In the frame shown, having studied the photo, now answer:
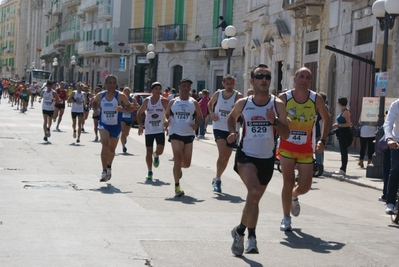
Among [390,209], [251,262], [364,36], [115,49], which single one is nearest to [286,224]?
[251,262]

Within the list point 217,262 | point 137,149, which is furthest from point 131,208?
point 137,149

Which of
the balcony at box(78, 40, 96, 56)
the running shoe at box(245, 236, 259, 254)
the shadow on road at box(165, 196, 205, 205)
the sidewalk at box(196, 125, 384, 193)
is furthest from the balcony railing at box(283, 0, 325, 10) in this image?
the balcony at box(78, 40, 96, 56)

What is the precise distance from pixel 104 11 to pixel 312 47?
37818mm

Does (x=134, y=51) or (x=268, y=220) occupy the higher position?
(x=134, y=51)

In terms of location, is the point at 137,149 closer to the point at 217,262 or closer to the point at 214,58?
the point at 217,262

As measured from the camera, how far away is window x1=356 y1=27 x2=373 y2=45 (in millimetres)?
25703

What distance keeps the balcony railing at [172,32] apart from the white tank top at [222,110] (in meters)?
35.7

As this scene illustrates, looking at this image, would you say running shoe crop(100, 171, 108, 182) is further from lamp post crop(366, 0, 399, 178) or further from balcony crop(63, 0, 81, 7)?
balcony crop(63, 0, 81, 7)

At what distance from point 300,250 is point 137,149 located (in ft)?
47.1

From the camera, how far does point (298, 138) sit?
9.48 meters

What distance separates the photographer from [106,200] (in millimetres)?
11555

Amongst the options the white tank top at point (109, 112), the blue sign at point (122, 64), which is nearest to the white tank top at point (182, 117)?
the white tank top at point (109, 112)

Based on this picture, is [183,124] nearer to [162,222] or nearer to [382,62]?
[162,222]

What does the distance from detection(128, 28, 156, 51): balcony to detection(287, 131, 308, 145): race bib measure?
4345 centimetres
